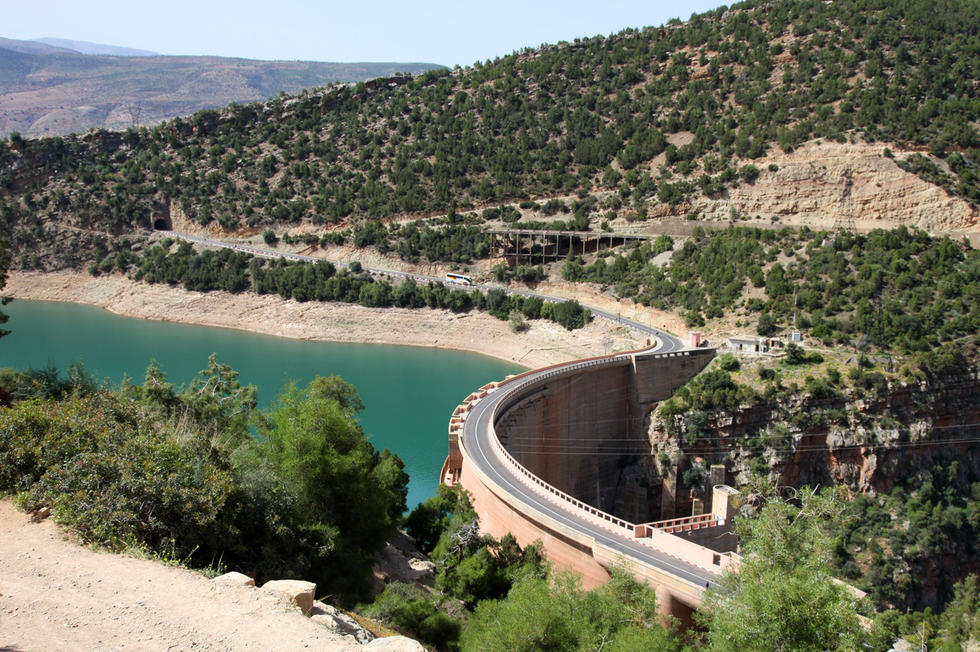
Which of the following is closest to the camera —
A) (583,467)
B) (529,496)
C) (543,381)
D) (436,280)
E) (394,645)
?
(394,645)

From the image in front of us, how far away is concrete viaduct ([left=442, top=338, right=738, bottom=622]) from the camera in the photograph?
20.9 m

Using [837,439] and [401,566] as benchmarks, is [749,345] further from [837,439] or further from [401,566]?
[401,566]

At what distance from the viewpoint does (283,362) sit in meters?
57.1

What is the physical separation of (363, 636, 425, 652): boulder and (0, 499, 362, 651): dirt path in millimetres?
345

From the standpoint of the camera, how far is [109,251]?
3184 inches

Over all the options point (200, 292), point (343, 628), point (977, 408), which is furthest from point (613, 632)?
point (200, 292)

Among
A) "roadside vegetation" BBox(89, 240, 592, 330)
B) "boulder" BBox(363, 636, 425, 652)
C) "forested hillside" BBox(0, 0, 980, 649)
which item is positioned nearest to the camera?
"boulder" BBox(363, 636, 425, 652)

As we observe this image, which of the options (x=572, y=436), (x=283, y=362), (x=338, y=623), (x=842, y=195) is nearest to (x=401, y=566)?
(x=338, y=623)

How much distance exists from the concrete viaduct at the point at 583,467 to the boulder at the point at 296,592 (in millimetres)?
9867

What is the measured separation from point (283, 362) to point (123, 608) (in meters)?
46.8

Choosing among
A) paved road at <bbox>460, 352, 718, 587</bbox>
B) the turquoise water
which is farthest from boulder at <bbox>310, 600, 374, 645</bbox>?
the turquoise water

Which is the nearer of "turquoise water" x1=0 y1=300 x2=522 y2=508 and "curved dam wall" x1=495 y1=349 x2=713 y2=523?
"curved dam wall" x1=495 y1=349 x2=713 y2=523

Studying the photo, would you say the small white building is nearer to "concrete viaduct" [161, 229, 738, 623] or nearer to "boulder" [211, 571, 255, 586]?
"concrete viaduct" [161, 229, 738, 623]

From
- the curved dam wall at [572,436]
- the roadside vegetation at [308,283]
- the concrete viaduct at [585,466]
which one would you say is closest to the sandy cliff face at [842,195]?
the concrete viaduct at [585,466]
